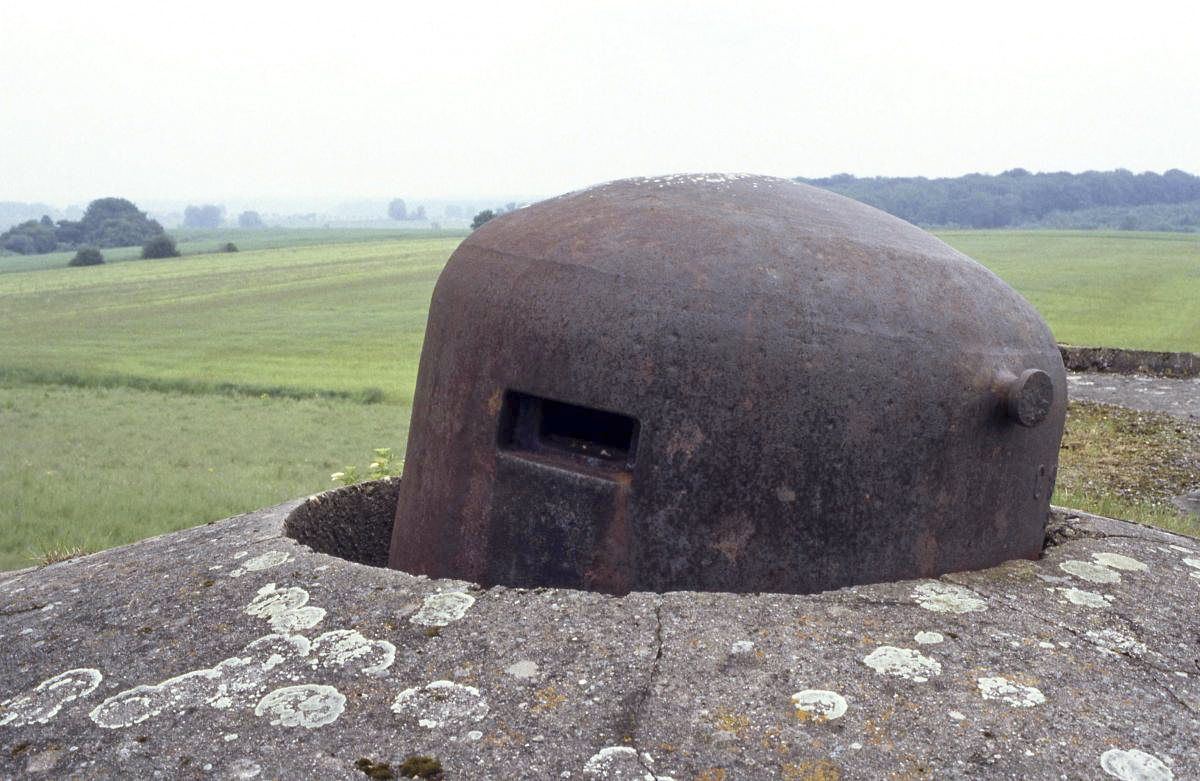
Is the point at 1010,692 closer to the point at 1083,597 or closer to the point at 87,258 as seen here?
the point at 1083,597

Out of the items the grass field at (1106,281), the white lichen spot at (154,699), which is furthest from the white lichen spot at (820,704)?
the grass field at (1106,281)

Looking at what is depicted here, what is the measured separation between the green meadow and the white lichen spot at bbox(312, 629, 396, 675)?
419 centimetres

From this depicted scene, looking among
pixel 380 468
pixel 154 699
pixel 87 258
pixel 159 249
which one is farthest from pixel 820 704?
pixel 159 249

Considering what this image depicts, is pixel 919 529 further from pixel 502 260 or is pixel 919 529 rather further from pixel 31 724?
pixel 31 724

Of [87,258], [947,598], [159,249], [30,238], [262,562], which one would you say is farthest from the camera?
[30,238]

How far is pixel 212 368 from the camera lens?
17750 mm

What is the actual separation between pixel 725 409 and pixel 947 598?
0.98 m

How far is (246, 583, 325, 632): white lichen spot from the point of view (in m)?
3.40

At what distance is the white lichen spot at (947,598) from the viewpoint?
3557mm

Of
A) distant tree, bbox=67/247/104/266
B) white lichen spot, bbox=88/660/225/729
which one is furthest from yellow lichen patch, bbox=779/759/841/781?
distant tree, bbox=67/247/104/266

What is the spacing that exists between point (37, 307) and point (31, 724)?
63.4 ft

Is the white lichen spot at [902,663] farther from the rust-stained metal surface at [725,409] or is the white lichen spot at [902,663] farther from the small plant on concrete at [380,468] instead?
the small plant on concrete at [380,468]

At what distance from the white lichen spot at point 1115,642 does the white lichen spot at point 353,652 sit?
2205 mm

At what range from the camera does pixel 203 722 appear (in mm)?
2910
